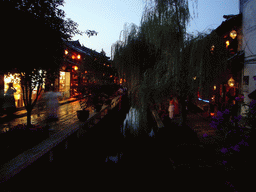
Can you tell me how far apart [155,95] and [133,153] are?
2563 millimetres

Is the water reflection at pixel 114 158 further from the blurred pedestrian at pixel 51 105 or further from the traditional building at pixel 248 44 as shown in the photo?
the traditional building at pixel 248 44

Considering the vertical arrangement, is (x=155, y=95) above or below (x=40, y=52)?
below

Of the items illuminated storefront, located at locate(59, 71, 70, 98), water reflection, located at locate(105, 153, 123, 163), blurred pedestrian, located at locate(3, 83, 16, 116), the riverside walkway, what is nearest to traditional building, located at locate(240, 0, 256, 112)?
the riverside walkway

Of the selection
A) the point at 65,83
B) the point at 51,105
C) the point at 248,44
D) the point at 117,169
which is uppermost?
the point at 248,44

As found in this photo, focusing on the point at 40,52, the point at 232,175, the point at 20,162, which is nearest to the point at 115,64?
the point at 40,52

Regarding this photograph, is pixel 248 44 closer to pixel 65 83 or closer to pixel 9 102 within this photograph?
pixel 9 102

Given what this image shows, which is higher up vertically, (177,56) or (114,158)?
(177,56)

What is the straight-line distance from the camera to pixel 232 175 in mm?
2553

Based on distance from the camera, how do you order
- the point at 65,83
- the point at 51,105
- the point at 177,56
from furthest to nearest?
the point at 65,83, the point at 51,105, the point at 177,56

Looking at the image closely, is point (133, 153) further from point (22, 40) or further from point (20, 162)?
point (22, 40)

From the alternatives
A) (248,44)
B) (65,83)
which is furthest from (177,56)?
(65,83)

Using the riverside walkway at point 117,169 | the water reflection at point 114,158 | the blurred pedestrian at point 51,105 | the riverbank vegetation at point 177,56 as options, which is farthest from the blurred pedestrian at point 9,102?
the riverbank vegetation at point 177,56

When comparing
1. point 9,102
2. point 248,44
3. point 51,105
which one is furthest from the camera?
point 248,44

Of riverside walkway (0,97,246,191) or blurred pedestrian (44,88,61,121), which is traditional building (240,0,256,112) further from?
blurred pedestrian (44,88,61,121)
